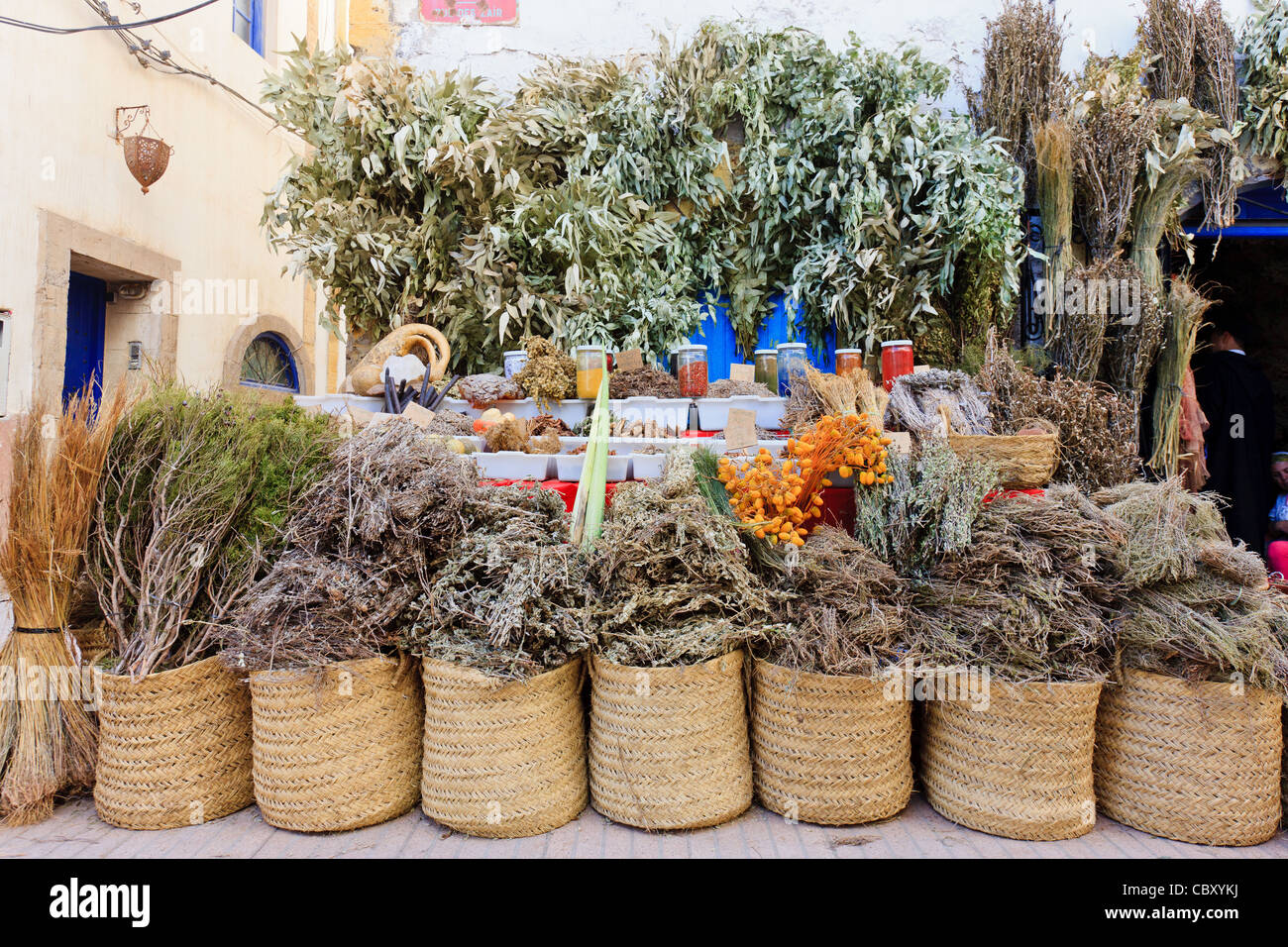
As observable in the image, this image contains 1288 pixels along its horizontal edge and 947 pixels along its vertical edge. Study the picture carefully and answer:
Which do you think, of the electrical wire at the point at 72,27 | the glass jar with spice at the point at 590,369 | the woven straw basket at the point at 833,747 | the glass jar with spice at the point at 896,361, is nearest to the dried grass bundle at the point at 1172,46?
the glass jar with spice at the point at 896,361

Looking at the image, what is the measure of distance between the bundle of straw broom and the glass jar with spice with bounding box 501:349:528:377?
7.27 ft

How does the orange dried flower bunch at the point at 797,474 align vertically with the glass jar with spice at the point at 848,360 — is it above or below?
below

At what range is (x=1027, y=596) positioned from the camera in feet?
8.75

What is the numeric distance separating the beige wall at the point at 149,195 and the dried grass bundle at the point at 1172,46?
6225mm

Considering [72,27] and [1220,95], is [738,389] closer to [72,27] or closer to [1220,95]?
[1220,95]

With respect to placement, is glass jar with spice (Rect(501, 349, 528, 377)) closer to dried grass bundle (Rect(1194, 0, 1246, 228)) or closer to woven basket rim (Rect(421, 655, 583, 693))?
woven basket rim (Rect(421, 655, 583, 693))

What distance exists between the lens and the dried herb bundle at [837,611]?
2568 millimetres

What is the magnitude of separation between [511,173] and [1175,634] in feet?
14.4

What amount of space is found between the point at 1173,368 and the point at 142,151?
7.67 m

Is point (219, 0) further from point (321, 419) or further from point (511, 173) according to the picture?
point (321, 419)

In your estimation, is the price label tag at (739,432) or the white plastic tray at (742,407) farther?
the white plastic tray at (742,407)

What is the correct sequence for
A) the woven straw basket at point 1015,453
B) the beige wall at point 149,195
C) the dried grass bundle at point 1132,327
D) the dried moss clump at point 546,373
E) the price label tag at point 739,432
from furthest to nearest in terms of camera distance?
the beige wall at point 149,195, the dried grass bundle at point 1132,327, the dried moss clump at point 546,373, the price label tag at point 739,432, the woven straw basket at point 1015,453

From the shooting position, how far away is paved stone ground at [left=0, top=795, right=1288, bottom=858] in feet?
7.99

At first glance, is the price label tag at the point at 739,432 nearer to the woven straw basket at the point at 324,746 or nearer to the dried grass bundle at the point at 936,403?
the dried grass bundle at the point at 936,403
